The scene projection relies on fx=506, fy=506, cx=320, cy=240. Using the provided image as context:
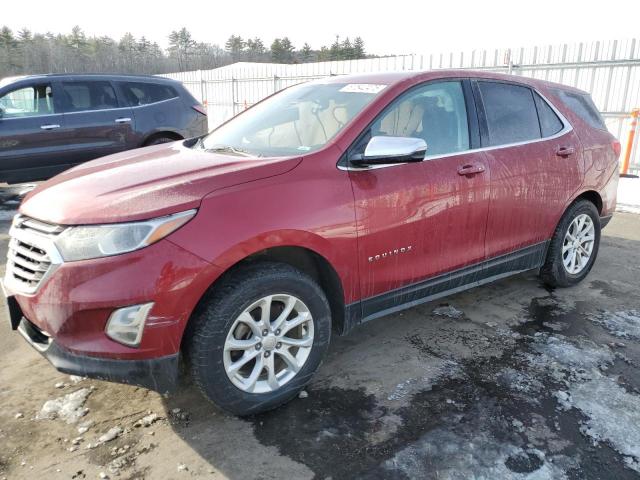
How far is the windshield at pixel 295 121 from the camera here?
2.96m

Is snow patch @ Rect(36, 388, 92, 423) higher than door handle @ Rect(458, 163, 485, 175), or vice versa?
door handle @ Rect(458, 163, 485, 175)

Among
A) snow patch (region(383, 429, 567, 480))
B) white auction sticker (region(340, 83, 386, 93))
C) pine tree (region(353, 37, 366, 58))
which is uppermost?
pine tree (region(353, 37, 366, 58))

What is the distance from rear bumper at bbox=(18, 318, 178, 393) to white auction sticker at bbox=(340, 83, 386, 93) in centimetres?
193

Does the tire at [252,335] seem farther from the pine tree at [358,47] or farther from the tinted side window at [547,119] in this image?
the pine tree at [358,47]

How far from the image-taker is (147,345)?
220 centimetres

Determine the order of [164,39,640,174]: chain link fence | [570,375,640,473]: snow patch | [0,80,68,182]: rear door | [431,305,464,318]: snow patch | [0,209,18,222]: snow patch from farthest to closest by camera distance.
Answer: [164,39,640,174]: chain link fence, [0,80,68,182]: rear door, [0,209,18,222]: snow patch, [431,305,464,318]: snow patch, [570,375,640,473]: snow patch

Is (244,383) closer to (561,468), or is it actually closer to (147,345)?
(147,345)

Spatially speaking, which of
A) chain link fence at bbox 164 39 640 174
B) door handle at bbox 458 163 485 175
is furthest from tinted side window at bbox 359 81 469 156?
chain link fence at bbox 164 39 640 174

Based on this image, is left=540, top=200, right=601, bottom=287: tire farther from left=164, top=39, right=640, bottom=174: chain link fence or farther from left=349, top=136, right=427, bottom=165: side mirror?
left=164, top=39, right=640, bottom=174: chain link fence

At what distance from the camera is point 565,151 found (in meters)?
3.98

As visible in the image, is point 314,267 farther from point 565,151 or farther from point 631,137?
point 631,137

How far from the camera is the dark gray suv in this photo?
7043mm

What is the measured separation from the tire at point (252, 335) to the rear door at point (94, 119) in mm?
6053

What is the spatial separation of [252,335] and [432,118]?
1.80m
